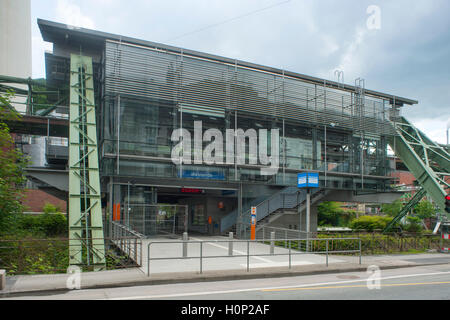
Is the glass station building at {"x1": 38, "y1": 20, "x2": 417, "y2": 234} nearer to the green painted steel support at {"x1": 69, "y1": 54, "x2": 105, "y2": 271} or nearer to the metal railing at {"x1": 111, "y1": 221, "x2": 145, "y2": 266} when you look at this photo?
the green painted steel support at {"x1": 69, "y1": 54, "x2": 105, "y2": 271}

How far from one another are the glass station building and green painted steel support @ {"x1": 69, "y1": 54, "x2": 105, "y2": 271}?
0.76 metres

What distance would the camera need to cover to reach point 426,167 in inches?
1076

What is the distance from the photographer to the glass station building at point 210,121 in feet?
69.9

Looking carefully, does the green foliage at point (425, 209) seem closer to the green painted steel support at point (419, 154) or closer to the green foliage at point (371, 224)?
the green foliage at point (371, 224)

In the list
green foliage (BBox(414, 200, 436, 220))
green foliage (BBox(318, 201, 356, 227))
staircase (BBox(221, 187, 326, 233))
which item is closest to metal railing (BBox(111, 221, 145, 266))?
staircase (BBox(221, 187, 326, 233))

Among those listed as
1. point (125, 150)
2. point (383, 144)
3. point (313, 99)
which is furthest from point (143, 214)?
point (383, 144)

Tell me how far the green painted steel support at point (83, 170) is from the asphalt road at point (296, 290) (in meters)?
6.89

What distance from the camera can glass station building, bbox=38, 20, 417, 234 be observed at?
2131 centimetres

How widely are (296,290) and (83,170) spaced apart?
14.7 meters

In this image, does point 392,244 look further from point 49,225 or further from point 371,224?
point 49,225

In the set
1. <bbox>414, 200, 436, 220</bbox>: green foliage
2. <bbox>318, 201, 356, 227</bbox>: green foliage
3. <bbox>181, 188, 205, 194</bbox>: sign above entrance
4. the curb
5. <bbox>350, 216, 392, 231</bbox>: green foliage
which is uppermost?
<bbox>181, 188, 205, 194</bbox>: sign above entrance

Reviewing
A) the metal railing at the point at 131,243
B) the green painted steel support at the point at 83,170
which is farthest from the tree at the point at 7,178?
the metal railing at the point at 131,243

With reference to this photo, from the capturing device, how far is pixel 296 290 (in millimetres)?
9727
